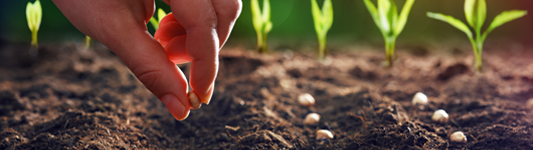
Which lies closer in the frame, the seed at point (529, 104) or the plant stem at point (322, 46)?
the seed at point (529, 104)

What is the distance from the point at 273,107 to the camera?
1.28 metres

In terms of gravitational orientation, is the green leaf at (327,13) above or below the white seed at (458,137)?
above

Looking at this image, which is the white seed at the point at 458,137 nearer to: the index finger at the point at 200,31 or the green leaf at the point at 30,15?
the index finger at the point at 200,31

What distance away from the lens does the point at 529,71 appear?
160 cm

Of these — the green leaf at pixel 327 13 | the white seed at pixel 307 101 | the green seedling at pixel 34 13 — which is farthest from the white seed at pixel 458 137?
the green seedling at pixel 34 13

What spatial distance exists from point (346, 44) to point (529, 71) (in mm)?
1533

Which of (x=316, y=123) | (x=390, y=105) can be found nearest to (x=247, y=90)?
(x=316, y=123)

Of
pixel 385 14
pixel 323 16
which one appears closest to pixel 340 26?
pixel 323 16

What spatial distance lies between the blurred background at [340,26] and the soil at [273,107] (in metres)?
0.98

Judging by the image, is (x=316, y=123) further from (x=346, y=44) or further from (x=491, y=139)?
(x=346, y=44)

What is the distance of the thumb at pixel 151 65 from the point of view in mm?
679

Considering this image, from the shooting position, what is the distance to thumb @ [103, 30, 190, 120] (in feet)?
2.23

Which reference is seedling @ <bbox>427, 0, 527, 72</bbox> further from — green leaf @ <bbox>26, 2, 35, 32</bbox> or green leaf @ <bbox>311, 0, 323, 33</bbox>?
green leaf @ <bbox>26, 2, 35, 32</bbox>

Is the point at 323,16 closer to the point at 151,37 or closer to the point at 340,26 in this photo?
the point at 151,37
